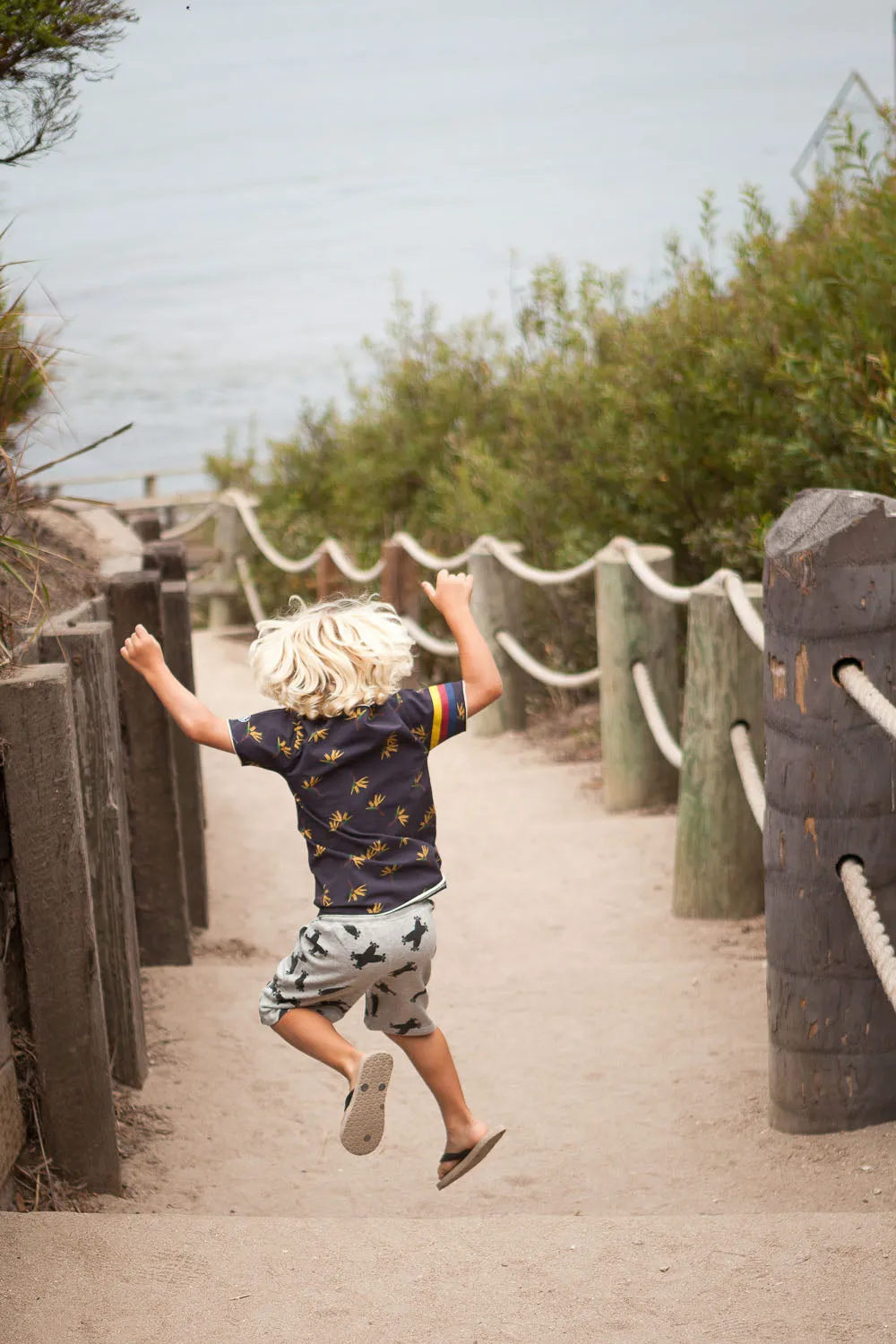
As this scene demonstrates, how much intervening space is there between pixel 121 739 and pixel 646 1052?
172cm

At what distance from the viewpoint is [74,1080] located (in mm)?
2816

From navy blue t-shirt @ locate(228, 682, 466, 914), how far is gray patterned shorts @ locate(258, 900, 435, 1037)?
4 cm

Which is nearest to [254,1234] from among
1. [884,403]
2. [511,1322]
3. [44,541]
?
[511,1322]

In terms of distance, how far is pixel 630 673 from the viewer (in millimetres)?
5898

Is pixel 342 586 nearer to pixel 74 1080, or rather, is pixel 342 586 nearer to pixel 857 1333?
pixel 74 1080

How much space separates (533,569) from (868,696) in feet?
Answer: 14.5

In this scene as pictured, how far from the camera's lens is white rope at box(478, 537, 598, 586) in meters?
6.34

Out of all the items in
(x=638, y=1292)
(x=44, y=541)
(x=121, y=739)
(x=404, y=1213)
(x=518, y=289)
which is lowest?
(x=404, y=1213)

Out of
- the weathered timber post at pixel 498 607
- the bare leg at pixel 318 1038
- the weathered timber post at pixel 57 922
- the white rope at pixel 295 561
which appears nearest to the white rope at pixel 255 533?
the white rope at pixel 295 561

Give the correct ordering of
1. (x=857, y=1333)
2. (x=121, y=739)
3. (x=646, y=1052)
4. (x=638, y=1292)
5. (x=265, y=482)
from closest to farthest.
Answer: (x=857, y=1333) < (x=638, y=1292) < (x=646, y=1052) < (x=121, y=739) < (x=265, y=482)

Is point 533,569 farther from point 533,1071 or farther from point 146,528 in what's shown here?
point 533,1071

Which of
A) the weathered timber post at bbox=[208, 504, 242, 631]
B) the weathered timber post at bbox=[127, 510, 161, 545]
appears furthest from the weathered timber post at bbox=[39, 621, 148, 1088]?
the weathered timber post at bbox=[208, 504, 242, 631]

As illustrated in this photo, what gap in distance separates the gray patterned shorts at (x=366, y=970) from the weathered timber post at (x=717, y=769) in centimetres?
214

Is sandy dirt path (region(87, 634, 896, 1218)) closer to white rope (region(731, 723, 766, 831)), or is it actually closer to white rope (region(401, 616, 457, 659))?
white rope (region(731, 723, 766, 831))
